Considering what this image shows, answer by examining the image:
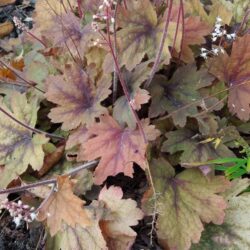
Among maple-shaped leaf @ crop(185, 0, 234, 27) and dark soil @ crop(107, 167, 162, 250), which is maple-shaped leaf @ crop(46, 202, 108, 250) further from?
maple-shaped leaf @ crop(185, 0, 234, 27)

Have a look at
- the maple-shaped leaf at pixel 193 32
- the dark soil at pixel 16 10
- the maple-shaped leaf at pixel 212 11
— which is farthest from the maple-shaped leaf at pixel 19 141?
the dark soil at pixel 16 10

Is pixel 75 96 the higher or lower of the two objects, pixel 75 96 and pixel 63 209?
the higher

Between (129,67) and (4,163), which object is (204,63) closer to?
(129,67)

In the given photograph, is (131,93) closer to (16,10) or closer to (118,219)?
(118,219)

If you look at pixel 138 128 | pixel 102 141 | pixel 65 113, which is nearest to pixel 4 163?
pixel 65 113

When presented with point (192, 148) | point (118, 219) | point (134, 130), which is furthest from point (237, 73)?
point (118, 219)

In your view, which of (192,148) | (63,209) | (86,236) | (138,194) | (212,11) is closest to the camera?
(63,209)

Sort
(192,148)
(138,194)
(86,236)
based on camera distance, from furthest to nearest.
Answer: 1. (138,194)
2. (192,148)
3. (86,236)

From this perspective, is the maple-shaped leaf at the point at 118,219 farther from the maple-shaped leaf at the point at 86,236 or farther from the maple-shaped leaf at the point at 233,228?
the maple-shaped leaf at the point at 233,228
